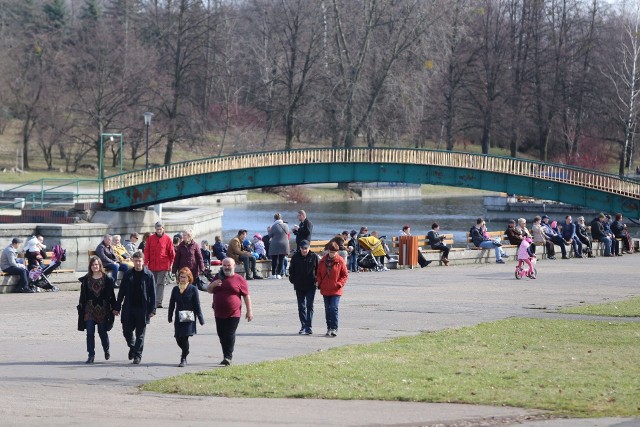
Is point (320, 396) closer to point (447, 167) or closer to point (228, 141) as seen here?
point (447, 167)

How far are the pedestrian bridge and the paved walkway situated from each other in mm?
17229

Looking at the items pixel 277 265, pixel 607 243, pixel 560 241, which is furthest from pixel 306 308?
pixel 607 243

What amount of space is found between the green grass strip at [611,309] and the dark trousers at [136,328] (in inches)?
376

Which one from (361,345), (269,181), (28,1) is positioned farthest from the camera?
(28,1)

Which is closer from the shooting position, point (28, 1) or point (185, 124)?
point (185, 124)

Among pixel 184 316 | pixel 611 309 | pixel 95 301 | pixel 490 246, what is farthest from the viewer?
pixel 490 246

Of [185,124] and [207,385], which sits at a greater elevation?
[185,124]

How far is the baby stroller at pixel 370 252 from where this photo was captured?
1384 inches

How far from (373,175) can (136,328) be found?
118ft

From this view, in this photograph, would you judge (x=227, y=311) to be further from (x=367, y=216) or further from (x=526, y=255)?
(x=367, y=216)

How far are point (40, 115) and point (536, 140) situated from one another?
41454 mm

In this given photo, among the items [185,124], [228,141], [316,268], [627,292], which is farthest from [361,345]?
[228,141]

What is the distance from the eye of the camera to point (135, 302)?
17.5 m

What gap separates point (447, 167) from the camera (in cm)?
5294
